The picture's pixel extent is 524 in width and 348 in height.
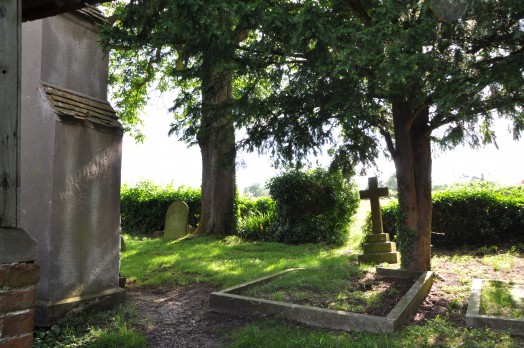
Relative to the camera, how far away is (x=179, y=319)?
5.61m

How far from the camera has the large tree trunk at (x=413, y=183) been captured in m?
7.31

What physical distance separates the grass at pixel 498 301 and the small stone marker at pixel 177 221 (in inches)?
379

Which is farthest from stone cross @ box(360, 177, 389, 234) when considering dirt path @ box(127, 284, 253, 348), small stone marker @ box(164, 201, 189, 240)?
small stone marker @ box(164, 201, 189, 240)

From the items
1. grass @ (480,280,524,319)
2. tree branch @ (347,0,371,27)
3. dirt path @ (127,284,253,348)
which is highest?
tree branch @ (347,0,371,27)

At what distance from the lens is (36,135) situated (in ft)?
17.7

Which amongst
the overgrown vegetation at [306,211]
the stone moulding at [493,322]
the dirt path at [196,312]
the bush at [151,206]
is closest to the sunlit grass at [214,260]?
the dirt path at [196,312]

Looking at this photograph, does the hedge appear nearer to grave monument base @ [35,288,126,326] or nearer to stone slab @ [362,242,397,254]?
stone slab @ [362,242,397,254]

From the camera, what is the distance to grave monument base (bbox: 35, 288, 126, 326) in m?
4.96

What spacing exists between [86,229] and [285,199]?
25.9 feet

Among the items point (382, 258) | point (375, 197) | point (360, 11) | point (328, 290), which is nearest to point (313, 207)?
point (375, 197)

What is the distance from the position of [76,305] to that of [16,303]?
375 cm

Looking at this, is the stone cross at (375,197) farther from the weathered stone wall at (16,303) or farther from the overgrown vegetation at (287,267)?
the weathered stone wall at (16,303)

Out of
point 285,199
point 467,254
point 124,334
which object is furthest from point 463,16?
point 285,199

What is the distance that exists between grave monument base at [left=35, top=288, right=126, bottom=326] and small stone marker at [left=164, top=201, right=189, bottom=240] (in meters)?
7.74
